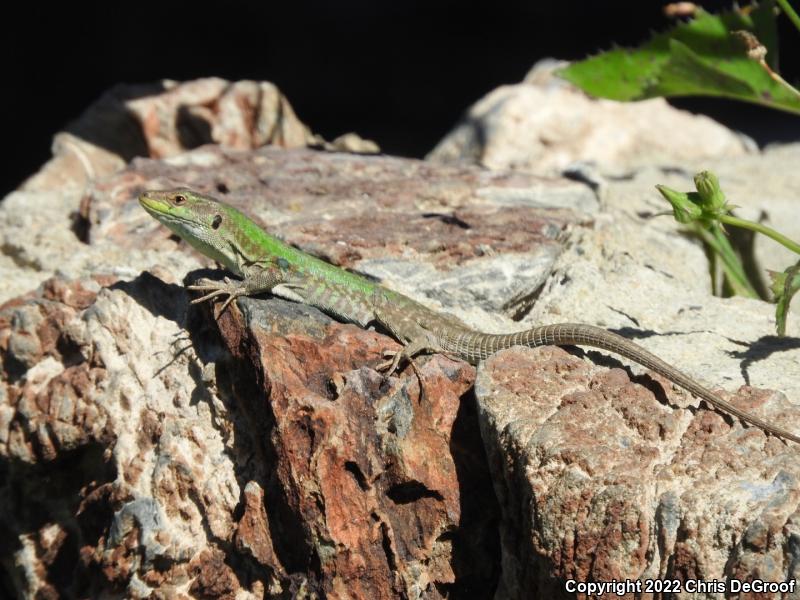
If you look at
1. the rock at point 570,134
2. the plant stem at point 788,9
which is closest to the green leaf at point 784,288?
the plant stem at point 788,9

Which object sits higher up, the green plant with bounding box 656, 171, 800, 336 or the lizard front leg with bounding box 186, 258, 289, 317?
the green plant with bounding box 656, 171, 800, 336

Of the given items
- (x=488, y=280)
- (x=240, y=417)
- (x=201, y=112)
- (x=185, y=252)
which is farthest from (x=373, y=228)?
(x=201, y=112)

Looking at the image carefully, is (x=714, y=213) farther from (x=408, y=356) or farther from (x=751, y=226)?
(x=408, y=356)

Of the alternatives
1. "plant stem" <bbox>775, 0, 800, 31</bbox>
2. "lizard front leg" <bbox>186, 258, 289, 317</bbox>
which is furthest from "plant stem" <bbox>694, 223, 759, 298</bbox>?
"lizard front leg" <bbox>186, 258, 289, 317</bbox>

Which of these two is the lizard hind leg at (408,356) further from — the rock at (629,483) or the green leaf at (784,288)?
the green leaf at (784,288)

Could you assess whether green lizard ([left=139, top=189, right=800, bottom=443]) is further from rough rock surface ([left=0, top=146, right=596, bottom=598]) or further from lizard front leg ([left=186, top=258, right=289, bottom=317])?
rough rock surface ([left=0, top=146, right=596, bottom=598])

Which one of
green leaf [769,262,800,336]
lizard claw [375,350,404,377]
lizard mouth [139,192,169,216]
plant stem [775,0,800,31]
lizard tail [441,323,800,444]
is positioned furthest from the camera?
lizard mouth [139,192,169,216]

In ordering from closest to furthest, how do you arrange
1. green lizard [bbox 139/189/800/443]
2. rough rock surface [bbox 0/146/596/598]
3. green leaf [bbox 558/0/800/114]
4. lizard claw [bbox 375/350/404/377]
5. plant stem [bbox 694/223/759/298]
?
rough rock surface [bbox 0/146/596/598], lizard claw [bbox 375/350/404/377], green lizard [bbox 139/189/800/443], green leaf [bbox 558/0/800/114], plant stem [bbox 694/223/759/298]
